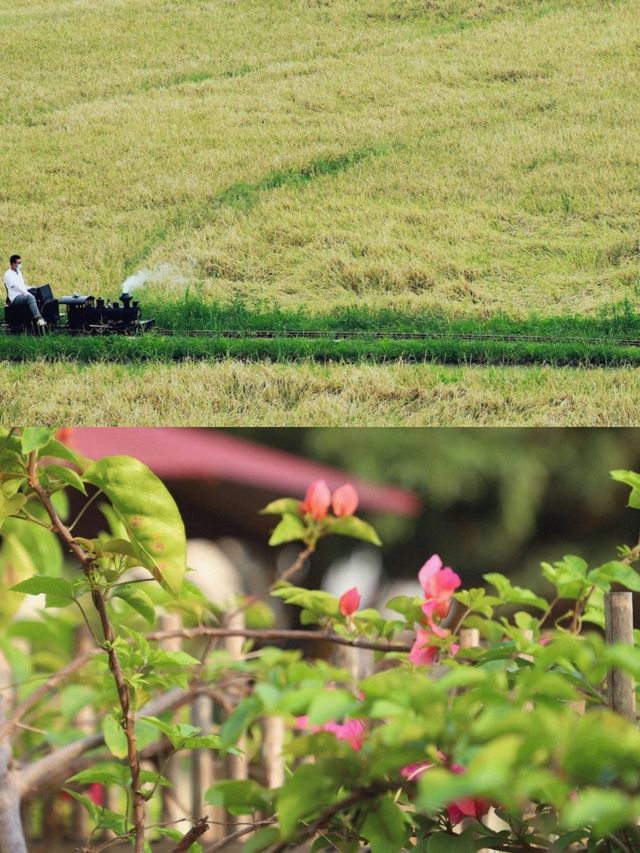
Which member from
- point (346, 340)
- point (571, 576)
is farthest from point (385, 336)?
point (571, 576)

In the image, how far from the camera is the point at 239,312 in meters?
6.91

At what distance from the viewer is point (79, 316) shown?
6352 mm

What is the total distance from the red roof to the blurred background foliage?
0.05 feet

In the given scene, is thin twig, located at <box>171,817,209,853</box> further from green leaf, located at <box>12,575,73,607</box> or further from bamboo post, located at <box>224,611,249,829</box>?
bamboo post, located at <box>224,611,249,829</box>

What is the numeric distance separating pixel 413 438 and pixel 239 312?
541 centimetres

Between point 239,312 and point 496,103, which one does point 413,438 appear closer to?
point 239,312

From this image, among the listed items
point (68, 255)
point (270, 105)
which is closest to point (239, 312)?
point (68, 255)

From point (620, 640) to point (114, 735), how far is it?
456 mm

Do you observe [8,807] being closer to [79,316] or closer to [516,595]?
[516,595]

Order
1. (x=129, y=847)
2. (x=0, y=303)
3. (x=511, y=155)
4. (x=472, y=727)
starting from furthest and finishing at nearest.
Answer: (x=511, y=155)
(x=0, y=303)
(x=129, y=847)
(x=472, y=727)

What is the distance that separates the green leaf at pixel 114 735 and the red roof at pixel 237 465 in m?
0.47

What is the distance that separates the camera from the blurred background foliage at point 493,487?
1.53 metres

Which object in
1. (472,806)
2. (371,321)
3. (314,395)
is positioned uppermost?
(472,806)

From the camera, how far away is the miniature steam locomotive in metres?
6.37
